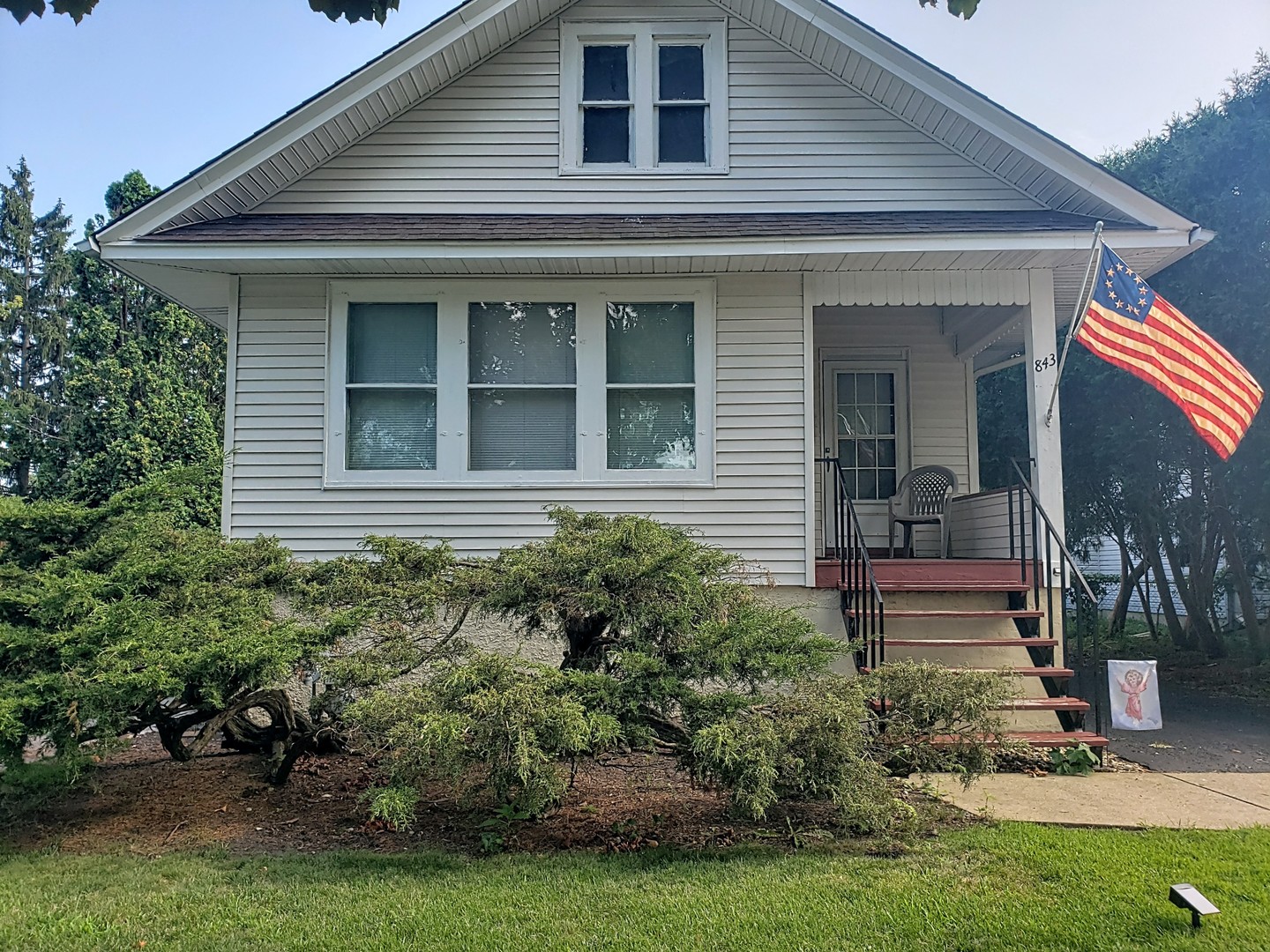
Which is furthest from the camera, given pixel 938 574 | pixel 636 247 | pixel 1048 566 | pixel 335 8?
Result: pixel 938 574

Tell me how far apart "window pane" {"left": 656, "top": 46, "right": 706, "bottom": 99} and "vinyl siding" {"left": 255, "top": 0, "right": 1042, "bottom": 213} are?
Result: 1.28ft

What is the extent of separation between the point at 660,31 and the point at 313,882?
7242 mm

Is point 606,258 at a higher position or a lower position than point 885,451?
higher

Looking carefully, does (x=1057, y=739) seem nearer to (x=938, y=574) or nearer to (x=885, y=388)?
(x=938, y=574)

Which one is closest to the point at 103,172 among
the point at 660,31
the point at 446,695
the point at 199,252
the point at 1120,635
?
the point at 199,252

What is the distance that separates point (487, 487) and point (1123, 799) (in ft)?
16.0

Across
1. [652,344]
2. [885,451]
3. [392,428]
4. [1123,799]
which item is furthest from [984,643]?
[392,428]

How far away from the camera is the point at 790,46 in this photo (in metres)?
7.74

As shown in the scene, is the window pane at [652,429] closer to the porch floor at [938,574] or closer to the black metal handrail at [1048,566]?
the porch floor at [938,574]

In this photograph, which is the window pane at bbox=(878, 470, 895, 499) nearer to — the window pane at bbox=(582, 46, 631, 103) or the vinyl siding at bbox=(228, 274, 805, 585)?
the vinyl siding at bbox=(228, 274, 805, 585)

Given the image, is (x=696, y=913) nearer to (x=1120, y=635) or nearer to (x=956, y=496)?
(x=956, y=496)

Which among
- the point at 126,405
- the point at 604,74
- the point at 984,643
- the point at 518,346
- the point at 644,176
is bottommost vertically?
the point at 984,643

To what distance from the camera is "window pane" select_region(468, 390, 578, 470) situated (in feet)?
23.8

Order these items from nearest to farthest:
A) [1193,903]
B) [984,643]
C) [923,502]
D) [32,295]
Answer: [1193,903] < [984,643] < [923,502] < [32,295]
